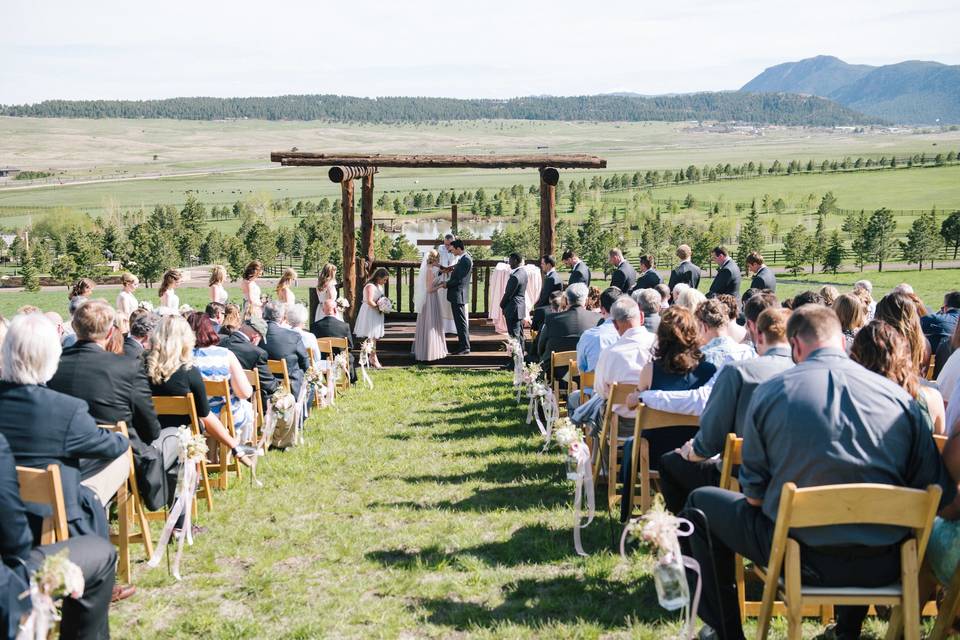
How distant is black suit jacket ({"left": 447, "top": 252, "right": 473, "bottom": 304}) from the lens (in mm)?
15688

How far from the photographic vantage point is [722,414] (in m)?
5.20

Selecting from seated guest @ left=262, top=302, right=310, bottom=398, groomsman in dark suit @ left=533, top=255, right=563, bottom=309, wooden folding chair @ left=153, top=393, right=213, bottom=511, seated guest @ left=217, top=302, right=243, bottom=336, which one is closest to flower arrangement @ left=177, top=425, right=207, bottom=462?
wooden folding chair @ left=153, top=393, right=213, bottom=511

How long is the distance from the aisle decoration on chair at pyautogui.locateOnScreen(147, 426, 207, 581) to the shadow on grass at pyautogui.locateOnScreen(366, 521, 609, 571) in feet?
4.32

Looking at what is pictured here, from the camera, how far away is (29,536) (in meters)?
4.18

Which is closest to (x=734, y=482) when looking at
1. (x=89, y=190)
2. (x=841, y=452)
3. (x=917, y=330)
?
(x=841, y=452)

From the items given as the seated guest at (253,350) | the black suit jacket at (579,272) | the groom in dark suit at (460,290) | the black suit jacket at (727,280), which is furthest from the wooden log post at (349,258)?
the black suit jacket at (727,280)

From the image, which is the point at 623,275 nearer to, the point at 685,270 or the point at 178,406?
the point at 685,270

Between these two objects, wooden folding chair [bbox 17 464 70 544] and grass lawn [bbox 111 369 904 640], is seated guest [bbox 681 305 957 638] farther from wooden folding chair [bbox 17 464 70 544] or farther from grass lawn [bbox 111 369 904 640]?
wooden folding chair [bbox 17 464 70 544]

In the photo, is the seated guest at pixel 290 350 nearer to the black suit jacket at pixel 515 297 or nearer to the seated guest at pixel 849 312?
the black suit jacket at pixel 515 297

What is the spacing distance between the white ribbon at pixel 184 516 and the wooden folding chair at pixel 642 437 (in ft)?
10.1

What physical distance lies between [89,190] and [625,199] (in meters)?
93.3

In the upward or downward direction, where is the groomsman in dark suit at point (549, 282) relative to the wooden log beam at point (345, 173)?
downward

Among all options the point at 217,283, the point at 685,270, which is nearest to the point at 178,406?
the point at 217,283

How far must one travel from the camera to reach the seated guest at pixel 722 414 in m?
5.14
